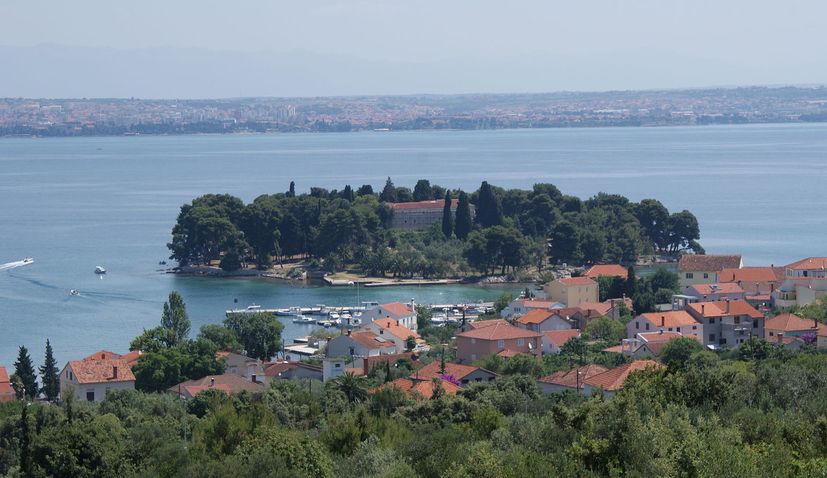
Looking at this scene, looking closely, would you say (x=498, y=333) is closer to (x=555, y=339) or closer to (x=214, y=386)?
(x=555, y=339)

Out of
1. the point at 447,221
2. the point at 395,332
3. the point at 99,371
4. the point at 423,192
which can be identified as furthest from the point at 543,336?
the point at 423,192

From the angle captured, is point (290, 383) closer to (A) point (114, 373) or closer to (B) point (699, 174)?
(A) point (114, 373)

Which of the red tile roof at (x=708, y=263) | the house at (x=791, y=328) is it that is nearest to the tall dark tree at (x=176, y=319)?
the house at (x=791, y=328)

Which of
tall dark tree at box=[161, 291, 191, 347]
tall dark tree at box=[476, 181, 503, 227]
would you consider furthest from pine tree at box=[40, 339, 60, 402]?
tall dark tree at box=[476, 181, 503, 227]

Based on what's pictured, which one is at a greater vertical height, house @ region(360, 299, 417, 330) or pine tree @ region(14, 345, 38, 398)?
pine tree @ region(14, 345, 38, 398)

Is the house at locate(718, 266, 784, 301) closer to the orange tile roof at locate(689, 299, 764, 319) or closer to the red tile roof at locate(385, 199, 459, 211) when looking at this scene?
the orange tile roof at locate(689, 299, 764, 319)

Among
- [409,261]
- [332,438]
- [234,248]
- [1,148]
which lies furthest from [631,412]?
[1,148]
